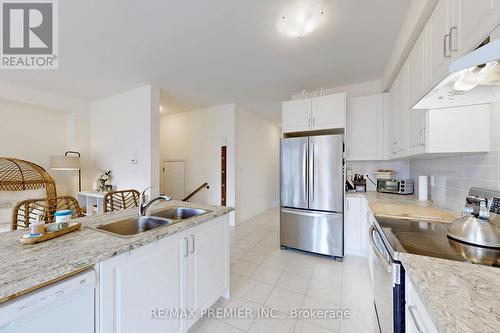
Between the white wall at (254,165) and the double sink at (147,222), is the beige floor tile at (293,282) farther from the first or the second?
the white wall at (254,165)

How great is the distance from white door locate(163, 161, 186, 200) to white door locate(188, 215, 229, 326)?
3144 mm

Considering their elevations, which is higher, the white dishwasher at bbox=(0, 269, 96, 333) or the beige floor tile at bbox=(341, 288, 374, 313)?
the white dishwasher at bbox=(0, 269, 96, 333)

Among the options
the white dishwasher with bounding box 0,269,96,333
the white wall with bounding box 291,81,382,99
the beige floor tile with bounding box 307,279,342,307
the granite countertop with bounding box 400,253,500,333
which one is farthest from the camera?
the white wall with bounding box 291,81,382,99

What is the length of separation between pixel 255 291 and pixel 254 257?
0.70 meters

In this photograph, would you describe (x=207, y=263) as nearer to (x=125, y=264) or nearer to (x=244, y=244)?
(x=125, y=264)

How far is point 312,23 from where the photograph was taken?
1.70m

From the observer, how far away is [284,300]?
1779 mm

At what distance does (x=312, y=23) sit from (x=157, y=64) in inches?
75.7

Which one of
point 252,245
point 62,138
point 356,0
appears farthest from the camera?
point 62,138

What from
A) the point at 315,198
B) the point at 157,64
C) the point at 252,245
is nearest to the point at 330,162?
the point at 315,198

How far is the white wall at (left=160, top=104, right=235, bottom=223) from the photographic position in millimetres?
4000

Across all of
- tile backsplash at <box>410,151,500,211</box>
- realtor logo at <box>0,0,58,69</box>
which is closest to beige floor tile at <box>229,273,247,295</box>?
tile backsplash at <box>410,151,500,211</box>

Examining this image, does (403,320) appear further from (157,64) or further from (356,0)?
(157,64)

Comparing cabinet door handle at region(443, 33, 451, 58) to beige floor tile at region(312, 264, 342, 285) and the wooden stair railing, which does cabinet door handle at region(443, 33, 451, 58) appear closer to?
beige floor tile at region(312, 264, 342, 285)
